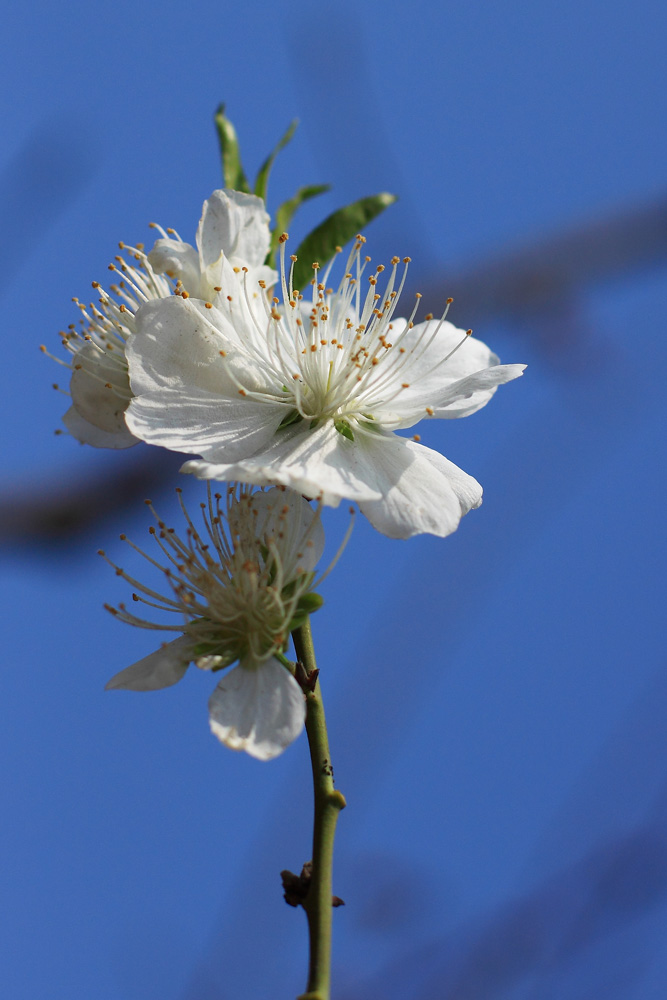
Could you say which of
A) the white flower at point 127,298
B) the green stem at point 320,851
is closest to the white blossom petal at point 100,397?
the white flower at point 127,298

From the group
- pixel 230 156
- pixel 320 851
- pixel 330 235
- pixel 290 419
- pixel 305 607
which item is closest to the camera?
pixel 320 851

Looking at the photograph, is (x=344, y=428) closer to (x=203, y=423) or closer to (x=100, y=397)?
(x=203, y=423)

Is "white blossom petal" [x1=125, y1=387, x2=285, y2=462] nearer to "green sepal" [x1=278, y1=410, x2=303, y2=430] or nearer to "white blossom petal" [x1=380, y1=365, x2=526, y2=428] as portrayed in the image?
"green sepal" [x1=278, y1=410, x2=303, y2=430]

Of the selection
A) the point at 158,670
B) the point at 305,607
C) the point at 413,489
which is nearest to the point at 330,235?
the point at 413,489

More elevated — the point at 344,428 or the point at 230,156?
the point at 230,156

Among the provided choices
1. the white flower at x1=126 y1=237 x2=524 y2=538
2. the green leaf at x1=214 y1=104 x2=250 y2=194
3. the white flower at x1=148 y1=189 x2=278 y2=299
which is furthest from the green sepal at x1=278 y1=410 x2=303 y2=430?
the green leaf at x1=214 y1=104 x2=250 y2=194

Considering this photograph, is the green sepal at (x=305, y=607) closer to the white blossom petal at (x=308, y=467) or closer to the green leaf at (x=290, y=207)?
the white blossom petal at (x=308, y=467)
